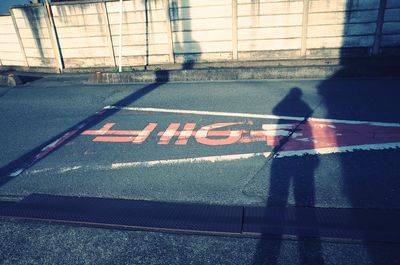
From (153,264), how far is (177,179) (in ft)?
4.82

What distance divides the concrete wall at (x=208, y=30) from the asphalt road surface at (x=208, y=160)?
2.61 m

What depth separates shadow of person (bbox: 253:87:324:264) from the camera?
260cm

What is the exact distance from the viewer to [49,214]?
11.1 ft

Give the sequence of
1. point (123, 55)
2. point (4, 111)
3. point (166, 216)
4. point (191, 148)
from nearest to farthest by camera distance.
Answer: point (166, 216) < point (191, 148) < point (4, 111) < point (123, 55)

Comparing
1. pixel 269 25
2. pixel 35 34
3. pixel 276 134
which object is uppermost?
pixel 35 34

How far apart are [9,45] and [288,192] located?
14832mm

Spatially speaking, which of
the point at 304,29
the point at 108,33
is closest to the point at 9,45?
the point at 108,33

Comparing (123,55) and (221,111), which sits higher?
(123,55)

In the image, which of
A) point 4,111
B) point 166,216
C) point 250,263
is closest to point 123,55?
point 4,111

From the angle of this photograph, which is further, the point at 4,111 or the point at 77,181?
the point at 4,111

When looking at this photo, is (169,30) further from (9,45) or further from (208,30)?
(9,45)

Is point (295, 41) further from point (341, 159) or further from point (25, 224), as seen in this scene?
point (25, 224)

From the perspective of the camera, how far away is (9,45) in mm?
13078

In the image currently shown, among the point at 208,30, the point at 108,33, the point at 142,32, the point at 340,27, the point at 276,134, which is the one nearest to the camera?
the point at 276,134
